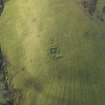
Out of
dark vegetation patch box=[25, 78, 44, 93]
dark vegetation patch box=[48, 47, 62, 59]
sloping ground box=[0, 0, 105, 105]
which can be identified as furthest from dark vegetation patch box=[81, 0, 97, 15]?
dark vegetation patch box=[25, 78, 44, 93]

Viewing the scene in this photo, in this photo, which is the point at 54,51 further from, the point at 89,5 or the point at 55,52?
the point at 89,5

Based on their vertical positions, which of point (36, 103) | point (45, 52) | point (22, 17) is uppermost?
point (22, 17)

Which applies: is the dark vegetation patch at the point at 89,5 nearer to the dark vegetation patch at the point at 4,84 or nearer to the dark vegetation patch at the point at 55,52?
the dark vegetation patch at the point at 55,52

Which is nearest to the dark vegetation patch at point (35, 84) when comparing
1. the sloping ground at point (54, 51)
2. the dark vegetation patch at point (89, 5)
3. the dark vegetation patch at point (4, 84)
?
the sloping ground at point (54, 51)

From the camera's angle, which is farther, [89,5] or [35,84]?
[89,5]

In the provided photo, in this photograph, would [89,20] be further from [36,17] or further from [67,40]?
[36,17]

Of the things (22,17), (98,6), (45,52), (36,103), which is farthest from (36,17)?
(36,103)

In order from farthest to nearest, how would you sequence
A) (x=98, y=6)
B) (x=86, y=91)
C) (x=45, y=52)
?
(x=98, y=6) < (x=45, y=52) < (x=86, y=91)

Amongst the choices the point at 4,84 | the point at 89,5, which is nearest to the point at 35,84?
the point at 4,84

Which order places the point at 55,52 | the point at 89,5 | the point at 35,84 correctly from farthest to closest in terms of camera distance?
the point at 89,5
the point at 55,52
the point at 35,84
